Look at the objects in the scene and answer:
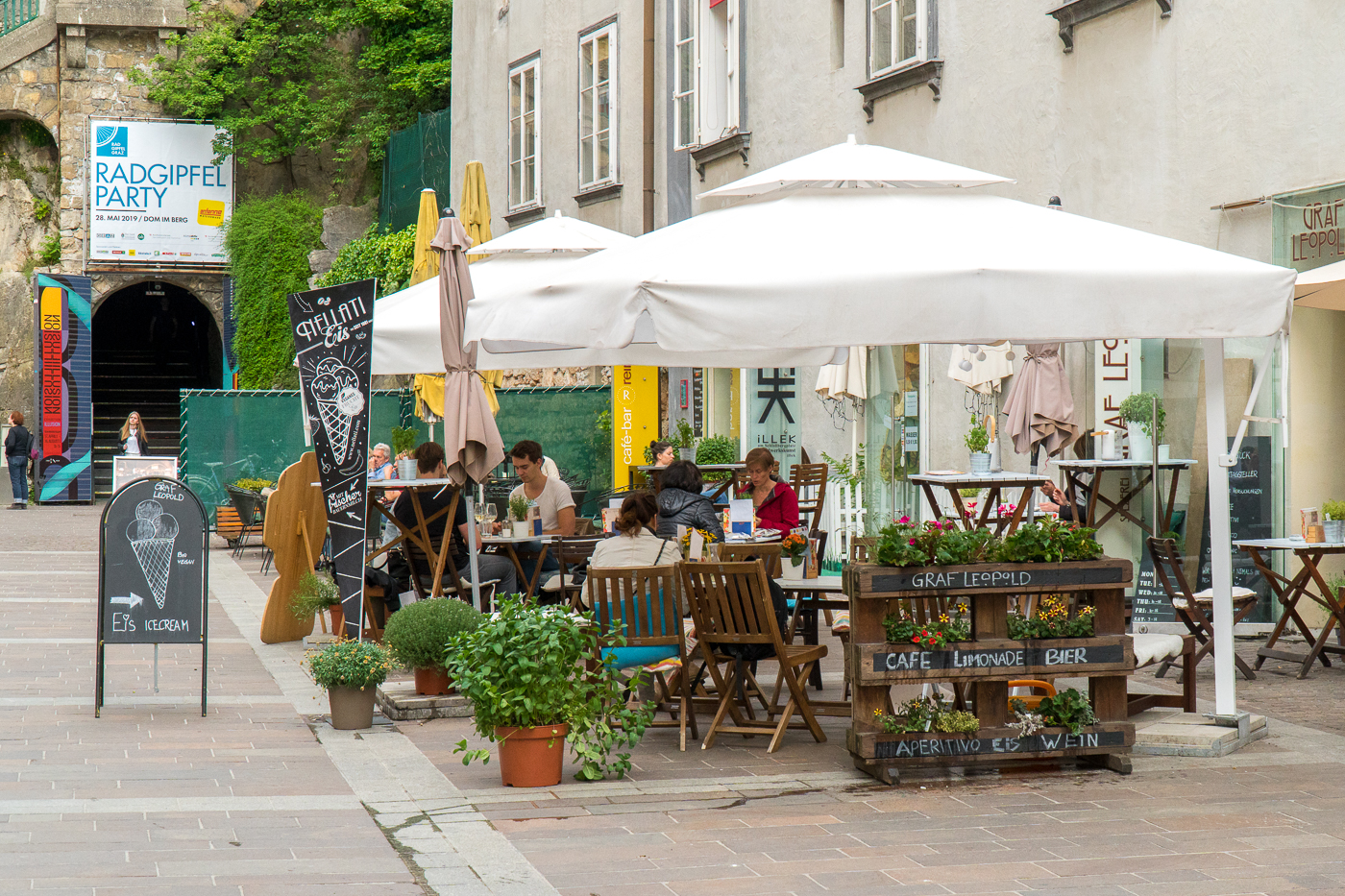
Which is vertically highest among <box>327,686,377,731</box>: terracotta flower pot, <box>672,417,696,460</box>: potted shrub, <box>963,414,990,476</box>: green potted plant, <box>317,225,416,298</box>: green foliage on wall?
<box>317,225,416,298</box>: green foliage on wall

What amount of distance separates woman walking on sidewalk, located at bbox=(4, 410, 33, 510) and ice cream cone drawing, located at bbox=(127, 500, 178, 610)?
20505 millimetres

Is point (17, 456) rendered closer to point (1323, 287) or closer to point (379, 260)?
point (379, 260)

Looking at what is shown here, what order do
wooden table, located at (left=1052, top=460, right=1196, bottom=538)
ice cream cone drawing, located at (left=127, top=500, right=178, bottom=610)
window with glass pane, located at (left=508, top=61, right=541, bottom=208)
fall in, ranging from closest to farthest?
ice cream cone drawing, located at (left=127, top=500, right=178, bottom=610) < wooden table, located at (left=1052, top=460, right=1196, bottom=538) < window with glass pane, located at (left=508, top=61, right=541, bottom=208)

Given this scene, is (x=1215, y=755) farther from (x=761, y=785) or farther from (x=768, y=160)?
(x=768, y=160)

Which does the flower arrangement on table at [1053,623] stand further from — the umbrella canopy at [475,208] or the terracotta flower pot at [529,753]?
the umbrella canopy at [475,208]

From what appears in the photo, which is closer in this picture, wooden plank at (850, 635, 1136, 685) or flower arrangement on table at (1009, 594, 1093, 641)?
wooden plank at (850, 635, 1136, 685)

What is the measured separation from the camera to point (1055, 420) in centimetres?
904

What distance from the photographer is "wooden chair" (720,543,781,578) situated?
7492 millimetres

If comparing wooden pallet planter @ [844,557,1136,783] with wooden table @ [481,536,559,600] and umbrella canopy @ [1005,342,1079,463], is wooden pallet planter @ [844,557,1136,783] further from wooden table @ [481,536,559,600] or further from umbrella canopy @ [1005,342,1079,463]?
wooden table @ [481,536,559,600]

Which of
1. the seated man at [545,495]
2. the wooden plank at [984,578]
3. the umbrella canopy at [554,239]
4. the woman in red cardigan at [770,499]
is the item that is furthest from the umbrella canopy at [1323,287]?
the seated man at [545,495]

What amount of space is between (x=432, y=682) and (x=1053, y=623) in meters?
3.34

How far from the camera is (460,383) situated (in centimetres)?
829

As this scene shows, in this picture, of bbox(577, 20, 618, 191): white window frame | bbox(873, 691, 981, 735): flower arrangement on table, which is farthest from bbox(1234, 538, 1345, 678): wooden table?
bbox(577, 20, 618, 191): white window frame

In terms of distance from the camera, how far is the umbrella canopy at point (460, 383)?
26.9 feet
